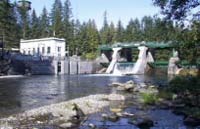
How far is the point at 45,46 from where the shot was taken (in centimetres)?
10538

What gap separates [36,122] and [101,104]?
887 cm

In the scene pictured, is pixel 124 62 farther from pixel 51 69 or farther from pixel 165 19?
pixel 165 19


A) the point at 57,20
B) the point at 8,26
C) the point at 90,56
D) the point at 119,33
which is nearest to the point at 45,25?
the point at 57,20

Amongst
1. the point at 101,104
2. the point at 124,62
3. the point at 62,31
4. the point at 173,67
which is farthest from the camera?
the point at 62,31

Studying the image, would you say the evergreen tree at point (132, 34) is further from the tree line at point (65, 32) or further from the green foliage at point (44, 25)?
the green foliage at point (44, 25)

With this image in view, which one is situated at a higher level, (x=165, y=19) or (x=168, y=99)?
(x=165, y=19)

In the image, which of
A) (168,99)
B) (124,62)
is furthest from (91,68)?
(168,99)

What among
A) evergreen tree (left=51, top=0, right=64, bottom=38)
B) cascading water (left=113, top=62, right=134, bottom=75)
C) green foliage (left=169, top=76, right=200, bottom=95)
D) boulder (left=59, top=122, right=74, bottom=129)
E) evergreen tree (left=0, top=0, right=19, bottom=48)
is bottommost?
boulder (left=59, top=122, right=74, bottom=129)

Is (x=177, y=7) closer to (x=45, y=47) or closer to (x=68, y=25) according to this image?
(x=45, y=47)

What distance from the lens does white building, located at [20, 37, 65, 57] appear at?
104 meters

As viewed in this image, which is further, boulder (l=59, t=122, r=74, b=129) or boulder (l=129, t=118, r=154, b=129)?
boulder (l=129, t=118, r=154, b=129)

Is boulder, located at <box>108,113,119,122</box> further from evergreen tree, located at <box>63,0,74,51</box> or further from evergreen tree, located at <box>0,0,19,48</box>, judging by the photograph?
evergreen tree, located at <box>63,0,74,51</box>

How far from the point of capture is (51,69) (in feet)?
306

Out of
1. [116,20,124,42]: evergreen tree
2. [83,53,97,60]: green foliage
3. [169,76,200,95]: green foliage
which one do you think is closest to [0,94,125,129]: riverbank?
[169,76,200,95]: green foliage
